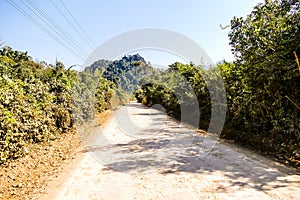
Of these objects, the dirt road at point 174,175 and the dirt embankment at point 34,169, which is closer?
the dirt road at point 174,175

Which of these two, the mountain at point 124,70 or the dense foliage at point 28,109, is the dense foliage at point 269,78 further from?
the mountain at point 124,70

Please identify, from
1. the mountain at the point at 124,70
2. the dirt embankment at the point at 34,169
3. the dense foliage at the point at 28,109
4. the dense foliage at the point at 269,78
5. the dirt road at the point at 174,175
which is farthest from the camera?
the mountain at the point at 124,70

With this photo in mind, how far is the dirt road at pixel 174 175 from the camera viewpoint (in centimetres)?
366

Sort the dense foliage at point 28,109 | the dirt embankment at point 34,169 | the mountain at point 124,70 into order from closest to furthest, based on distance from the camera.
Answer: the dirt embankment at point 34,169, the dense foliage at point 28,109, the mountain at point 124,70

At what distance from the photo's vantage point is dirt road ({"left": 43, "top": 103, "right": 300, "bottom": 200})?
144 inches

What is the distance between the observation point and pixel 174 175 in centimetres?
446

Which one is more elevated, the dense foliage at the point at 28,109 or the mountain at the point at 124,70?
the mountain at the point at 124,70

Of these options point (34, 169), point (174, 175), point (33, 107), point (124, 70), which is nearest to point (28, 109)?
point (33, 107)

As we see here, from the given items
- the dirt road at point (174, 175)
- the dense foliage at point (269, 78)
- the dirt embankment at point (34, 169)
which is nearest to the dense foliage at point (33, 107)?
the dirt embankment at point (34, 169)

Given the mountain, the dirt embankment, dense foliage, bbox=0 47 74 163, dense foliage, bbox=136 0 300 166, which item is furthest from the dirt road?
the mountain

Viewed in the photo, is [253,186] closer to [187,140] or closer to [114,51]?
[187,140]

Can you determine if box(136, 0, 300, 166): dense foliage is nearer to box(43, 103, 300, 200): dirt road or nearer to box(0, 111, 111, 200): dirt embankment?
box(43, 103, 300, 200): dirt road

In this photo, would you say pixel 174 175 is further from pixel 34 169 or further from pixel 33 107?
pixel 33 107

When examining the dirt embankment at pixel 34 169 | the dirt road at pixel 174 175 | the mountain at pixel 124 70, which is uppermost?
the mountain at pixel 124 70
